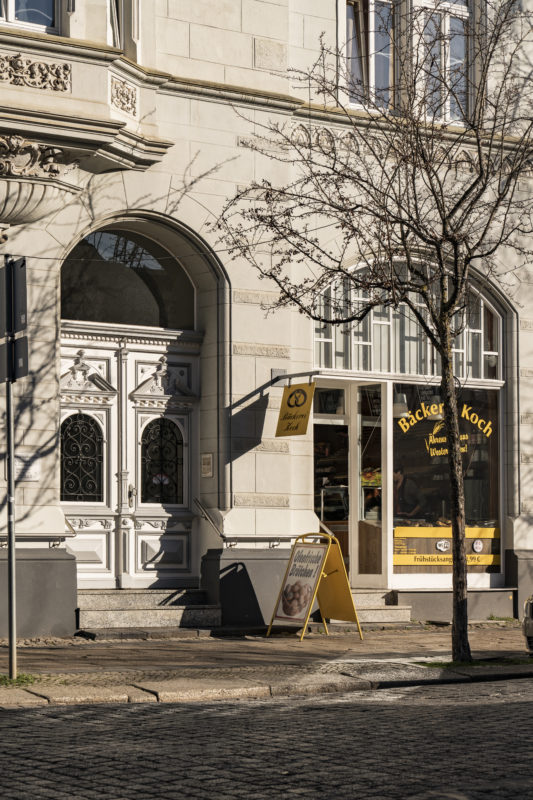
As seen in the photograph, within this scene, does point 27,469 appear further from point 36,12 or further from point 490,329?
point 490,329

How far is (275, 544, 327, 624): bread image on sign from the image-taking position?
16094mm

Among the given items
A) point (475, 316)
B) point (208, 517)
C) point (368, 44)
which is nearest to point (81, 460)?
point (208, 517)

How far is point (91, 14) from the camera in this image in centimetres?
1573

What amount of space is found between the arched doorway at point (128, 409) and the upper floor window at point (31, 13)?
111 inches

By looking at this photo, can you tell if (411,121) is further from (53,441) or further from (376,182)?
(53,441)

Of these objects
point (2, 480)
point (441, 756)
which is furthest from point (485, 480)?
point (441, 756)

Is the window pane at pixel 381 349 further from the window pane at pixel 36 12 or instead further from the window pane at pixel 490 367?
the window pane at pixel 36 12

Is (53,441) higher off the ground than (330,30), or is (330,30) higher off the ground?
(330,30)

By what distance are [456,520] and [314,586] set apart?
8.51 feet

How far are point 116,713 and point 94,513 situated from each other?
22.5 ft

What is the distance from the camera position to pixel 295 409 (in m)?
17.2

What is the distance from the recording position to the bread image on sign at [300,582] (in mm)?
16094

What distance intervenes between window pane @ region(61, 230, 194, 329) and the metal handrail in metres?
2.46

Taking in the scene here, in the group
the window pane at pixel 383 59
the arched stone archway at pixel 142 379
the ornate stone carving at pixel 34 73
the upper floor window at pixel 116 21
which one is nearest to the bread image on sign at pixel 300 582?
the arched stone archway at pixel 142 379
